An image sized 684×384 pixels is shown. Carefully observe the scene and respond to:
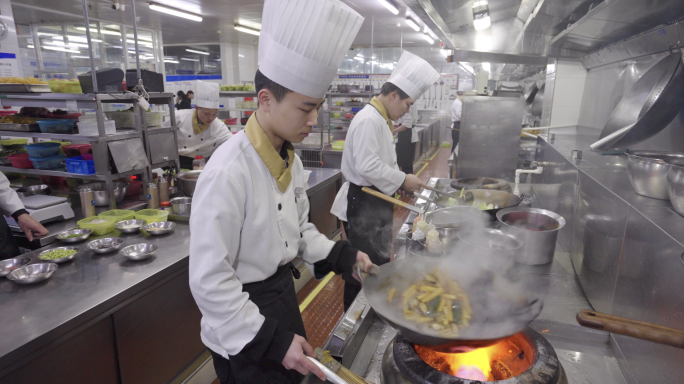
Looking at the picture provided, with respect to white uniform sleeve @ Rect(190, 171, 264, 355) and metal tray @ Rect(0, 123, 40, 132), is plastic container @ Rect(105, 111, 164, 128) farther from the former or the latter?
white uniform sleeve @ Rect(190, 171, 264, 355)

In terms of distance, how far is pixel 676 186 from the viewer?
3.99 ft

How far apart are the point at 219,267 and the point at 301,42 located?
0.74 metres

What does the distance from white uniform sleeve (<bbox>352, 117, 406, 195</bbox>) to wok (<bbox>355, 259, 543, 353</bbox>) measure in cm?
113

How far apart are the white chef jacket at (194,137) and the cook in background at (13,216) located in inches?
84.6

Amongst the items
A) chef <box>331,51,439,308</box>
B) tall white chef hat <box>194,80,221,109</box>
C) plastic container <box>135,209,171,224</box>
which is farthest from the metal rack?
chef <box>331,51,439,308</box>

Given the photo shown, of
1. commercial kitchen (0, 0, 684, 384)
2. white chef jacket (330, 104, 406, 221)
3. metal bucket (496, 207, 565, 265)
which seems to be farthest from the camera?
white chef jacket (330, 104, 406, 221)

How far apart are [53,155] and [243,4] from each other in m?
5.21

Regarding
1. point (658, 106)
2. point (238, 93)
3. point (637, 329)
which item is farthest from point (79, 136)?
point (238, 93)

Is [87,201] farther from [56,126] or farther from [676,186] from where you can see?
[676,186]

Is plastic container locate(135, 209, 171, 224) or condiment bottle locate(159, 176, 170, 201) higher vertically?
condiment bottle locate(159, 176, 170, 201)

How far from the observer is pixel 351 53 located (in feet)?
41.6

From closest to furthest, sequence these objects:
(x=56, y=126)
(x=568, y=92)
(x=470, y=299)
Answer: (x=470, y=299), (x=56, y=126), (x=568, y=92)

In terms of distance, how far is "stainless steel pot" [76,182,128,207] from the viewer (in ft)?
9.17

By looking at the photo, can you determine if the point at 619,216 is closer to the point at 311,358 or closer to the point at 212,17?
the point at 311,358
